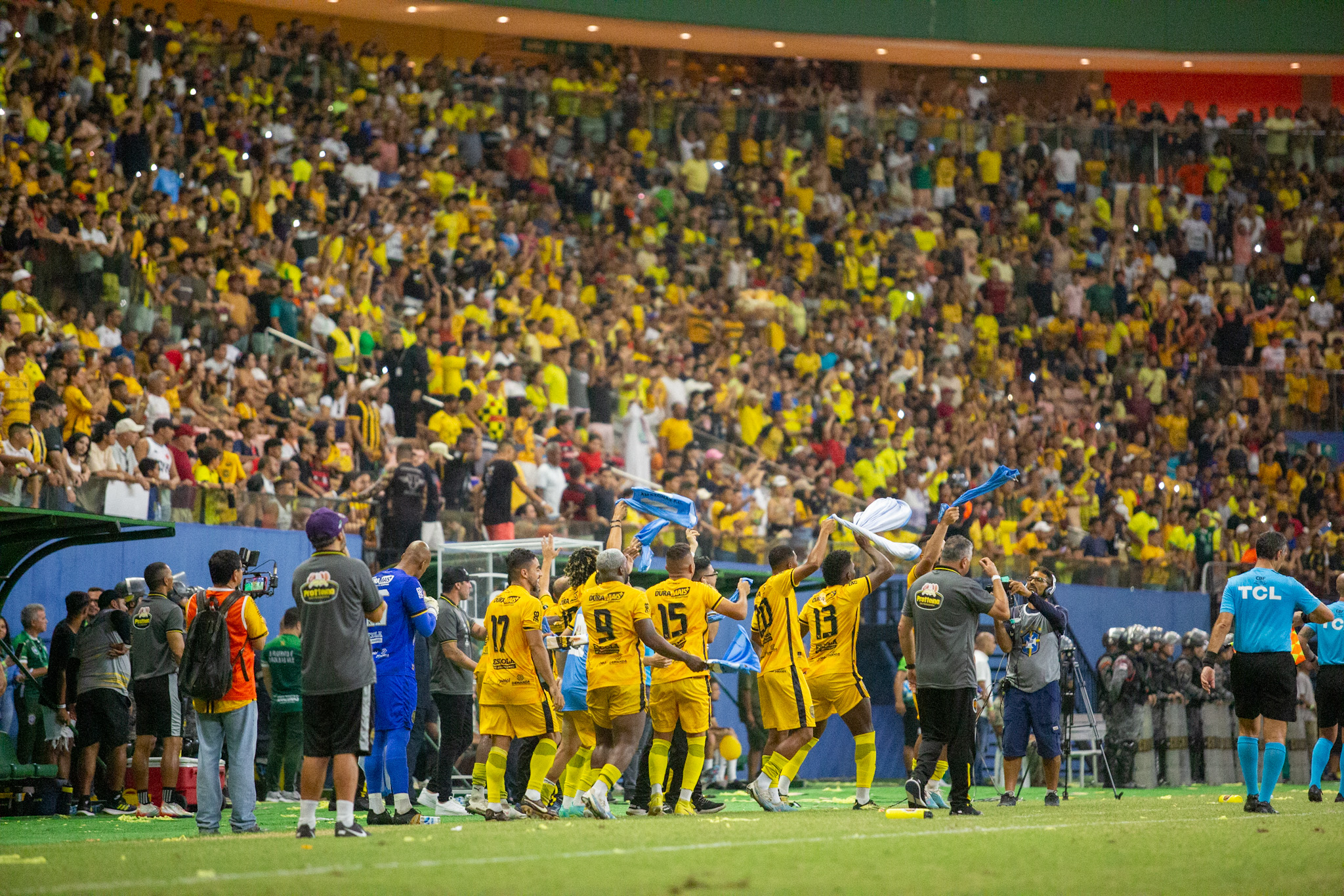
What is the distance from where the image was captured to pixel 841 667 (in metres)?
12.9

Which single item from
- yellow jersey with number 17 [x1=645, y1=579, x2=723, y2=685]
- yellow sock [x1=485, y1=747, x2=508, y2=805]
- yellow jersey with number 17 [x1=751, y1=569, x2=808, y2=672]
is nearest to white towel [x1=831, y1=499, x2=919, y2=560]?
yellow jersey with number 17 [x1=751, y1=569, x2=808, y2=672]

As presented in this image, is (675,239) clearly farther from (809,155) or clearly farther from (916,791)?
(916,791)

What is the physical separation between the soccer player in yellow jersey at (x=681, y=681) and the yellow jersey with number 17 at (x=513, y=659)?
933mm

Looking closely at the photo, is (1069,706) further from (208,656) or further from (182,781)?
(208,656)

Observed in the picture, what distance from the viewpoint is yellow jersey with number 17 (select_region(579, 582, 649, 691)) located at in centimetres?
1138

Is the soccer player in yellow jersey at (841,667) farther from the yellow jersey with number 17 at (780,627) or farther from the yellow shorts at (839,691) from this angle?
the yellow jersey with number 17 at (780,627)

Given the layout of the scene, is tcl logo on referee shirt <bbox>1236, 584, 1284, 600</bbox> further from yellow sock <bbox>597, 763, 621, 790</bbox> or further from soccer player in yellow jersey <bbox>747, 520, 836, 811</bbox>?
yellow sock <bbox>597, 763, 621, 790</bbox>

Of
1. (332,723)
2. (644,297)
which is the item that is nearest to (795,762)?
(332,723)

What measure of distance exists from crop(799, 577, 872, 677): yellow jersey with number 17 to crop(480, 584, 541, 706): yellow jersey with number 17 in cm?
253

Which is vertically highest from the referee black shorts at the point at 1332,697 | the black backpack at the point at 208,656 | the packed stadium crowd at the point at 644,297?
the packed stadium crowd at the point at 644,297

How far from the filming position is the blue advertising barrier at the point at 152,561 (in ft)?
51.9

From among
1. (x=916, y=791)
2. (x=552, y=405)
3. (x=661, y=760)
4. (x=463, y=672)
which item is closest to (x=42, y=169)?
(x=552, y=405)

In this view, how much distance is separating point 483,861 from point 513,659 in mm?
3780

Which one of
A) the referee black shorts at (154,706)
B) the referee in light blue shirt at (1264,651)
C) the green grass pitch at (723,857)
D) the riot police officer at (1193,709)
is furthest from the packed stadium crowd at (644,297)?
the referee in light blue shirt at (1264,651)
